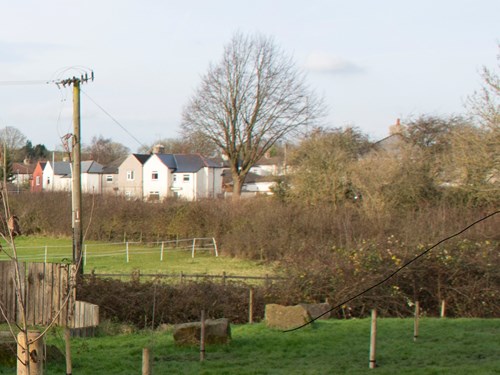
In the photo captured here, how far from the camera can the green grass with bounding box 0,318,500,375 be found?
10.3 m

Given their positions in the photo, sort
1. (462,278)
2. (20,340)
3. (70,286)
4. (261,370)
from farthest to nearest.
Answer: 1. (462,278)
2. (261,370)
3. (70,286)
4. (20,340)

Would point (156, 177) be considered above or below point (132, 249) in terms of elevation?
above

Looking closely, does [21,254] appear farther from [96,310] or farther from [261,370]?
[261,370]

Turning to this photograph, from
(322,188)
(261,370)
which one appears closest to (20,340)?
(261,370)

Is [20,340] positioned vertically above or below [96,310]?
above

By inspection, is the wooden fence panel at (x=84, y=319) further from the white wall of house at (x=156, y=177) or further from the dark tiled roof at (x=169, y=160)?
the dark tiled roof at (x=169, y=160)

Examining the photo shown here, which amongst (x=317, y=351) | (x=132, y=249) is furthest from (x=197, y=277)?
(x=132, y=249)

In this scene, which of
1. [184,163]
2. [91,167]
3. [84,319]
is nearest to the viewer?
[84,319]

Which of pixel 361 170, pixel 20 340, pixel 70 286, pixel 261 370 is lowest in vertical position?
pixel 261 370

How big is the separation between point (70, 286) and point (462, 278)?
16034 mm

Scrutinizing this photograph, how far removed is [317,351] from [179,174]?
6090 centimetres

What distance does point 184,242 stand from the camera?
40.8m

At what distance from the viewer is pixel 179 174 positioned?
72.2 meters

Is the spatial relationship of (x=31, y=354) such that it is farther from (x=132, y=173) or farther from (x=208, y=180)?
(x=132, y=173)
